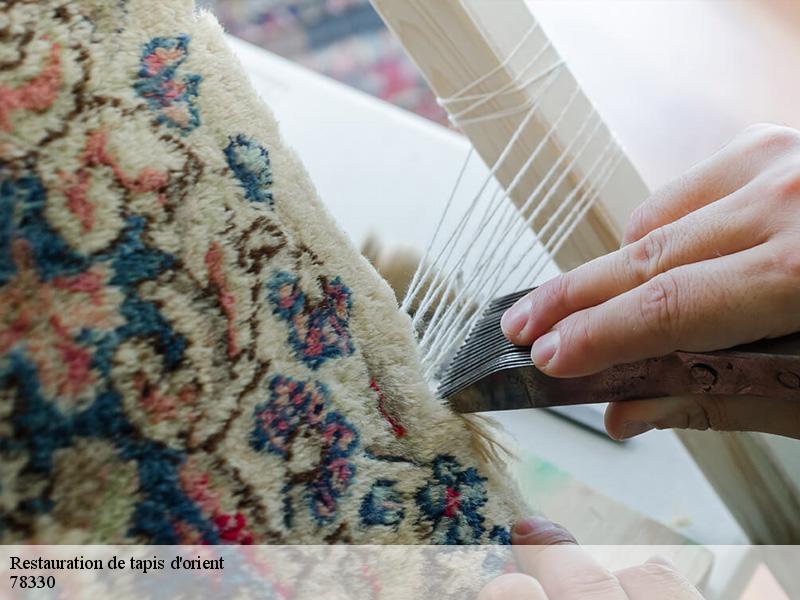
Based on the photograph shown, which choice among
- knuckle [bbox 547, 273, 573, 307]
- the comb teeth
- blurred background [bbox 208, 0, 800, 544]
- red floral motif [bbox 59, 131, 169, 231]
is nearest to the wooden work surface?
blurred background [bbox 208, 0, 800, 544]

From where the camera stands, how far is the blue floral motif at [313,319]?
1.52ft

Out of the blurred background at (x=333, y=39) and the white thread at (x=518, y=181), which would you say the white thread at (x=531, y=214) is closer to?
the white thread at (x=518, y=181)

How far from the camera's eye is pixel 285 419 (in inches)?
17.4

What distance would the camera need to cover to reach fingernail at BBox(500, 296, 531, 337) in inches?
21.1

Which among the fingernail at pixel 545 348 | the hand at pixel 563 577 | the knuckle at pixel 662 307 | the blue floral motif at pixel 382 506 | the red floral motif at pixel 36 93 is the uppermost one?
the red floral motif at pixel 36 93

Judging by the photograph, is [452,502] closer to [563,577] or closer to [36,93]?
[563,577]

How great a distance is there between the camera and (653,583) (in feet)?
1.83

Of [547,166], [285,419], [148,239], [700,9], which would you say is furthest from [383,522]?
[700,9]

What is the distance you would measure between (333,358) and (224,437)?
103mm

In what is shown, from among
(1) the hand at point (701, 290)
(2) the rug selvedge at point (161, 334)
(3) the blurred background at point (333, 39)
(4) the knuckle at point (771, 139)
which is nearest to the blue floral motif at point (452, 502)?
(2) the rug selvedge at point (161, 334)

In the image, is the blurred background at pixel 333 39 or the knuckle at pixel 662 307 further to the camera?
the blurred background at pixel 333 39

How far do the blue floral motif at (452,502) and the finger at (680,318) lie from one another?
0.11 metres

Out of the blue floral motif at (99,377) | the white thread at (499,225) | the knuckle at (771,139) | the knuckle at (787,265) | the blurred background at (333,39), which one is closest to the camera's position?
the blue floral motif at (99,377)

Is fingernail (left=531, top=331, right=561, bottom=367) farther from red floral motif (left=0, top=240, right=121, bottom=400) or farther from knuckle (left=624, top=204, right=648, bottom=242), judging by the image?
Answer: red floral motif (left=0, top=240, right=121, bottom=400)
